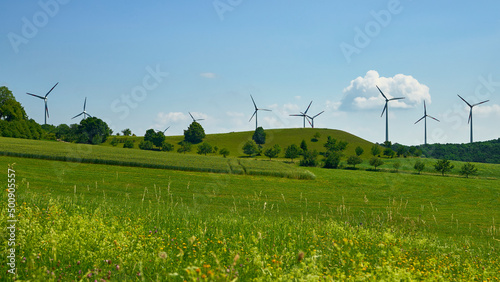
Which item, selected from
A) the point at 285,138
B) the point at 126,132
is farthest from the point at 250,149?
the point at 126,132

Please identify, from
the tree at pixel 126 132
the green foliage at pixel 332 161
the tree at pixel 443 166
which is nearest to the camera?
the tree at pixel 443 166

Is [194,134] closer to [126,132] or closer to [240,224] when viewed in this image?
[126,132]

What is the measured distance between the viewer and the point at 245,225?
38.3 feet

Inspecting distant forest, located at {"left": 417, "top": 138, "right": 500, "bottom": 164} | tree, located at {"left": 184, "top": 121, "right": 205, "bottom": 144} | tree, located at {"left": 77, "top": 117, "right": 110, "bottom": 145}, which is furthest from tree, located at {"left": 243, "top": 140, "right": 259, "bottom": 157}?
distant forest, located at {"left": 417, "top": 138, "right": 500, "bottom": 164}

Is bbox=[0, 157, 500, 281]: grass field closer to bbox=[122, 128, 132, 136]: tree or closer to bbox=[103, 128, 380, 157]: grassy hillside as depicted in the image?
bbox=[103, 128, 380, 157]: grassy hillside

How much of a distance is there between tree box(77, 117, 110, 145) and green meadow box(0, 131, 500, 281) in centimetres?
8019

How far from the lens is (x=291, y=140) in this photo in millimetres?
164750

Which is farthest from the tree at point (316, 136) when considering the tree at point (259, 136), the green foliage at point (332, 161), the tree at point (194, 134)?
the green foliage at point (332, 161)

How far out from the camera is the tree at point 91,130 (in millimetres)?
125562

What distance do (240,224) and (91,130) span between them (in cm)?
13141

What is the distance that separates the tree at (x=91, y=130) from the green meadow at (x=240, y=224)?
80.2 metres

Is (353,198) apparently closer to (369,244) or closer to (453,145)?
(369,244)

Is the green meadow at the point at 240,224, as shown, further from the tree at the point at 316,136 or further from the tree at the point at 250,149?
the tree at the point at 316,136

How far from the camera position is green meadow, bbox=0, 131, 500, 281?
6031 mm
